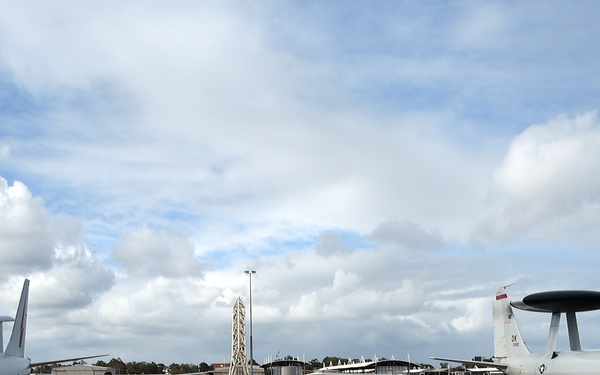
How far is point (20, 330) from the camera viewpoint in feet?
169

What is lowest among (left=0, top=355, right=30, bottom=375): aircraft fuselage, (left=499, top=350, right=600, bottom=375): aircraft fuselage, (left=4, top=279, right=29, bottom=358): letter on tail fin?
(left=499, top=350, right=600, bottom=375): aircraft fuselage

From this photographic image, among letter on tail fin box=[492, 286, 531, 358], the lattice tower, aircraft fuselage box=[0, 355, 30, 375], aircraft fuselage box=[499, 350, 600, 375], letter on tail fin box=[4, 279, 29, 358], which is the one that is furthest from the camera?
the lattice tower

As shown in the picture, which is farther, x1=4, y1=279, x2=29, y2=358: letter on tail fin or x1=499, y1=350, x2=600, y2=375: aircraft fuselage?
x1=499, y1=350, x2=600, y2=375: aircraft fuselage

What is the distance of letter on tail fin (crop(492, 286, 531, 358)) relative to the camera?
222ft

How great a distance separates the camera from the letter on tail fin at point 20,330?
5031 centimetres

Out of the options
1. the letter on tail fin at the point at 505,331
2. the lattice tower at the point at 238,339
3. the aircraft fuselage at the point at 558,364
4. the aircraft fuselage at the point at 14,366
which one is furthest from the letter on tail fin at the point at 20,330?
the lattice tower at the point at 238,339

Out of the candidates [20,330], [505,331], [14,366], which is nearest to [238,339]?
[505,331]

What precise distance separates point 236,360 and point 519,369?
207 feet

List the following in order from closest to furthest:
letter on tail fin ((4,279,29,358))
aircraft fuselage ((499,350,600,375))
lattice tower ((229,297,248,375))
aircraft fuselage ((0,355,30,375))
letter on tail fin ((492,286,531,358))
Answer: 1. aircraft fuselage ((0,355,30,375))
2. letter on tail fin ((4,279,29,358))
3. aircraft fuselage ((499,350,600,375))
4. letter on tail fin ((492,286,531,358))
5. lattice tower ((229,297,248,375))

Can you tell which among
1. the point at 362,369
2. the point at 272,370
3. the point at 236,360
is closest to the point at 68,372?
the point at 236,360

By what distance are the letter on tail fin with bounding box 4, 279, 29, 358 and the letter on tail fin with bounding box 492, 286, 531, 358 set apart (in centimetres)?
4639

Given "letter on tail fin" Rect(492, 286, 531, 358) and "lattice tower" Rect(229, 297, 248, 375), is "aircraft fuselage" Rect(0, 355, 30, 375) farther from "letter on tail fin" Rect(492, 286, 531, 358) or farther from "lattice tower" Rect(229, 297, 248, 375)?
"lattice tower" Rect(229, 297, 248, 375)

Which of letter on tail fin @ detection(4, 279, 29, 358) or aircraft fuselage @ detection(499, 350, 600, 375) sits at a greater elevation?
letter on tail fin @ detection(4, 279, 29, 358)

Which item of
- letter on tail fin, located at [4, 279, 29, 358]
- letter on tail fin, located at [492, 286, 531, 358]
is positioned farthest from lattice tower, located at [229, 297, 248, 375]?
letter on tail fin, located at [4, 279, 29, 358]
